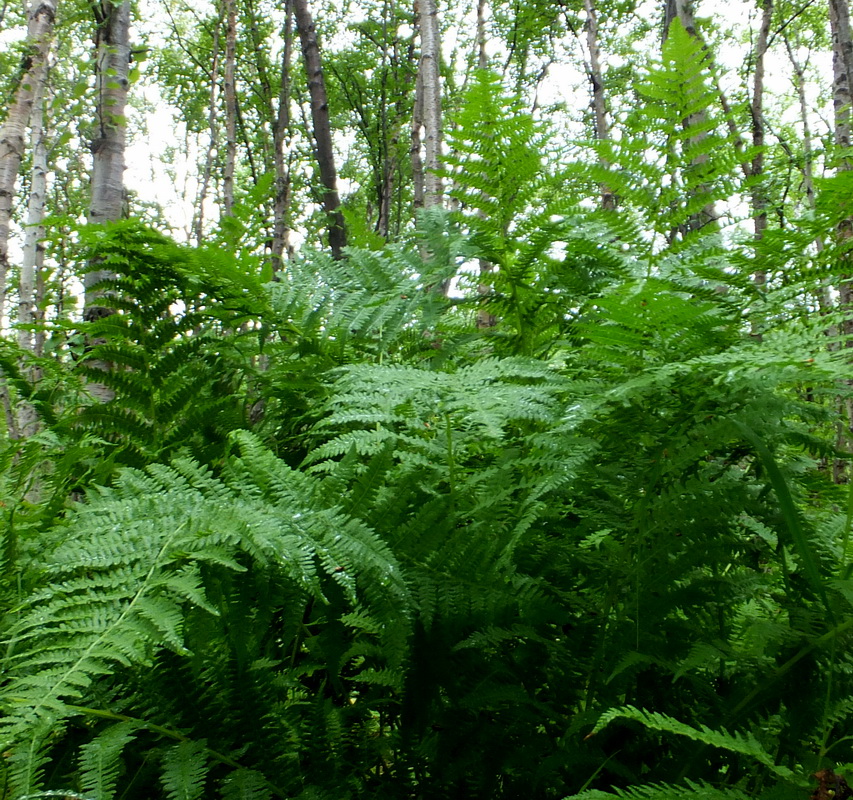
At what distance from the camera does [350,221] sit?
1718mm

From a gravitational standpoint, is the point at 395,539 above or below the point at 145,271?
below

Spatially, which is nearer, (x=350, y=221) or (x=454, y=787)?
(x=454, y=787)

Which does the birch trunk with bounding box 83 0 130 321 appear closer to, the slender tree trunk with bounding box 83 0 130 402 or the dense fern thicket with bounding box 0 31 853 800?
the slender tree trunk with bounding box 83 0 130 402

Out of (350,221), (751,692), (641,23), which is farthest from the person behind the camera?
(641,23)

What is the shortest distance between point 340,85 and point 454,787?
1796 centimetres

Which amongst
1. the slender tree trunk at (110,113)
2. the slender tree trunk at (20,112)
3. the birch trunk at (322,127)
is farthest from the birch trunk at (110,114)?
the birch trunk at (322,127)

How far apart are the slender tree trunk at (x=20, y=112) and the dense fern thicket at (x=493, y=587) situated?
18.8 ft

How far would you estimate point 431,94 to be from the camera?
555 cm

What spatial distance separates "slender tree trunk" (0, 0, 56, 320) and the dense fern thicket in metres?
5.74

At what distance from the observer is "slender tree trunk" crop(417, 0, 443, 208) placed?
5367 millimetres

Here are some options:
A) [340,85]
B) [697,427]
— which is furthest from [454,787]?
[340,85]

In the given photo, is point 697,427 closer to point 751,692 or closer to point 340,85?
point 751,692

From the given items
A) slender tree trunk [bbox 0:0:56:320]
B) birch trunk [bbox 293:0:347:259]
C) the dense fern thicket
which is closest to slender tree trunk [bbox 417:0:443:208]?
birch trunk [bbox 293:0:347:259]

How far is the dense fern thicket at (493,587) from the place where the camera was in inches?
30.5
